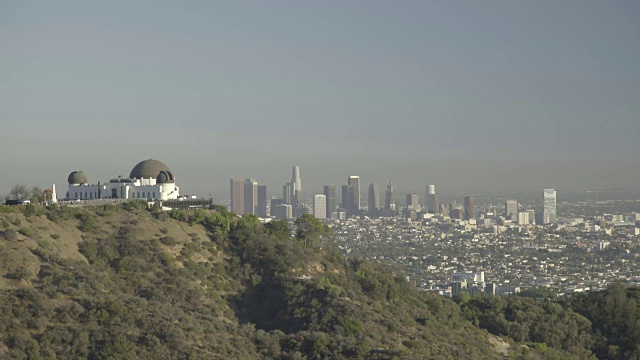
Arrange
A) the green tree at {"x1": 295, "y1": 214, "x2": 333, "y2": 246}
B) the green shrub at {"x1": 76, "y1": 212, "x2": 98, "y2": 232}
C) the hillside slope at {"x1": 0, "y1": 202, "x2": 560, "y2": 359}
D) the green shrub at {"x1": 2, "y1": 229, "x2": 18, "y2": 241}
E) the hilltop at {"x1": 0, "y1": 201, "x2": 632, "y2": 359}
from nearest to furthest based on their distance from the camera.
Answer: the hillside slope at {"x1": 0, "y1": 202, "x2": 560, "y2": 359}, the hilltop at {"x1": 0, "y1": 201, "x2": 632, "y2": 359}, the green shrub at {"x1": 2, "y1": 229, "x2": 18, "y2": 241}, the green shrub at {"x1": 76, "y1": 212, "x2": 98, "y2": 232}, the green tree at {"x1": 295, "y1": 214, "x2": 333, "y2": 246}

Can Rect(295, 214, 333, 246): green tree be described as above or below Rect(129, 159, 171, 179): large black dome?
below

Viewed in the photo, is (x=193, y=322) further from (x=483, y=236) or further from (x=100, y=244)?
(x=483, y=236)

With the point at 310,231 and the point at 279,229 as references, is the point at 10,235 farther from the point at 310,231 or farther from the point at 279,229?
the point at 310,231

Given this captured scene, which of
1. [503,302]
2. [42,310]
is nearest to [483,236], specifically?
[503,302]

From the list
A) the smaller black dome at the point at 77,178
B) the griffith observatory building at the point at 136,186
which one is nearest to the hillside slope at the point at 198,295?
the griffith observatory building at the point at 136,186

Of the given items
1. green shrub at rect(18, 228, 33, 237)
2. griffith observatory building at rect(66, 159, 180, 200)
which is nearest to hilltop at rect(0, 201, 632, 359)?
green shrub at rect(18, 228, 33, 237)

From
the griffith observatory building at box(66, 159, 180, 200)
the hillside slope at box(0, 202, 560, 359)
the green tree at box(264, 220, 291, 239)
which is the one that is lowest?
the hillside slope at box(0, 202, 560, 359)

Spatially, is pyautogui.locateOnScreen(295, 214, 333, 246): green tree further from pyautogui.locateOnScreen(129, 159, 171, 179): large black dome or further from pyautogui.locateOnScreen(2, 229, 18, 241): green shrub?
pyautogui.locateOnScreen(2, 229, 18, 241): green shrub
